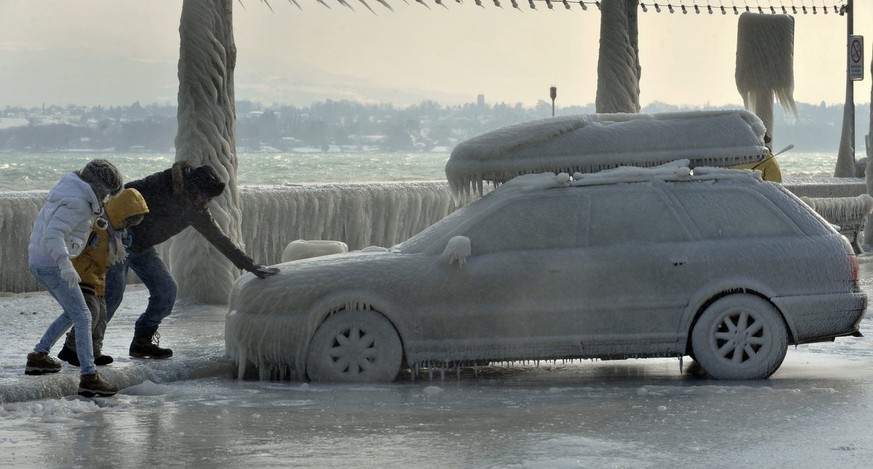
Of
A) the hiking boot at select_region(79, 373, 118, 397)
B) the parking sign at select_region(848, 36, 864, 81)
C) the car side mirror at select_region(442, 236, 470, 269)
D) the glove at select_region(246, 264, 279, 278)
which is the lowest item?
the hiking boot at select_region(79, 373, 118, 397)

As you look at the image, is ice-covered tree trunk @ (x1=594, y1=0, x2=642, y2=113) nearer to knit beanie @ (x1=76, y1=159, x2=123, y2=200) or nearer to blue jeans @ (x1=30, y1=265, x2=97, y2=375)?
knit beanie @ (x1=76, y1=159, x2=123, y2=200)

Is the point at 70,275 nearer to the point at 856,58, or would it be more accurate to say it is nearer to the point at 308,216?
the point at 308,216

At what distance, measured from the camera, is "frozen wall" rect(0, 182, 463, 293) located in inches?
676

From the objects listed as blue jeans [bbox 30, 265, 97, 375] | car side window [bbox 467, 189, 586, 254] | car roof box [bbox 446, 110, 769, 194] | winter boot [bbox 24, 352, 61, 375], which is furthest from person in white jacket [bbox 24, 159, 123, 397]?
car roof box [bbox 446, 110, 769, 194]

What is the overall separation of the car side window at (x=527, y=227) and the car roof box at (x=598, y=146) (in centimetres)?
54

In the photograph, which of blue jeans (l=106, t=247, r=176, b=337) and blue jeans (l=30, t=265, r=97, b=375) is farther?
blue jeans (l=106, t=247, r=176, b=337)

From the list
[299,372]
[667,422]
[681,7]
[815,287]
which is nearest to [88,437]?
[299,372]

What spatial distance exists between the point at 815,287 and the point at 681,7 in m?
19.4

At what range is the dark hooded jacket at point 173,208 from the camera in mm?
10875

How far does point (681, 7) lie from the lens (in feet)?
95.5

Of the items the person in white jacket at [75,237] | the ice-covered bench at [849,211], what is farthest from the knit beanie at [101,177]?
the ice-covered bench at [849,211]

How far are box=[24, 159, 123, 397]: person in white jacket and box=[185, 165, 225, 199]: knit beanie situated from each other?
1198 millimetres

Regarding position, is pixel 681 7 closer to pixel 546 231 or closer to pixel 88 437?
pixel 546 231

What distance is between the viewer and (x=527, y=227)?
1050 cm
